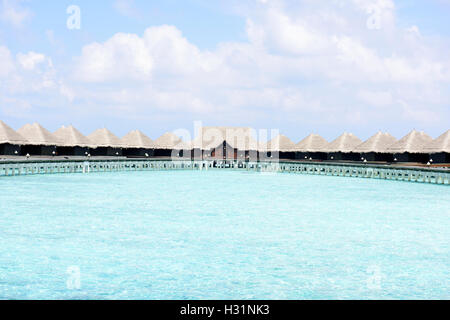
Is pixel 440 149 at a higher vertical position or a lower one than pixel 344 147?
lower

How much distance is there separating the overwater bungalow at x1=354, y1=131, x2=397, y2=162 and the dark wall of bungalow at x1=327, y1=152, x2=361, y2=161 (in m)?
2.10

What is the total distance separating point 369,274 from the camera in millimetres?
8672

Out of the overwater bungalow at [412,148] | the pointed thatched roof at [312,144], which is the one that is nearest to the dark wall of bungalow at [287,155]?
the pointed thatched roof at [312,144]

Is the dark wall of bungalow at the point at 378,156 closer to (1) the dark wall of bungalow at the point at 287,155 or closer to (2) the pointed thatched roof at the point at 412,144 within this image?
(2) the pointed thatched roof at the point at 412,144

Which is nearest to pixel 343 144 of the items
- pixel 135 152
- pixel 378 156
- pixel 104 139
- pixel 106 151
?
pixel 378 156

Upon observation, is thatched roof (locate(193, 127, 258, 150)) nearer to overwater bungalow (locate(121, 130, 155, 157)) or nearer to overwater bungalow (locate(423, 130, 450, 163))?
overwater bungalow (locate(121, 130, 155, 157))

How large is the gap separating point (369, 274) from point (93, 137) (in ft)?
152

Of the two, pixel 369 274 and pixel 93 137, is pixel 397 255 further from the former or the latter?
pixel 93 137

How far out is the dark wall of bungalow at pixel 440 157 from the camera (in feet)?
122

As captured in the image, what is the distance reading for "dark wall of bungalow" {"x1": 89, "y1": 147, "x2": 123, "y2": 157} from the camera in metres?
52.7

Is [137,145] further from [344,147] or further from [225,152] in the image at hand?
[344,147]

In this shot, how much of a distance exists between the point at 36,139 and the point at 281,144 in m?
25.6

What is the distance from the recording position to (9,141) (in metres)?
37.7
